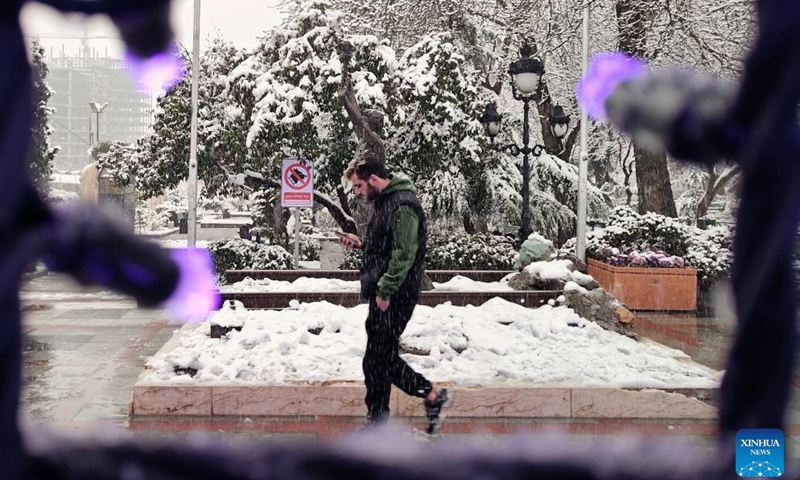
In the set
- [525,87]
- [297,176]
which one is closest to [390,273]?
[525,87]

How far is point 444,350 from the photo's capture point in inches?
217

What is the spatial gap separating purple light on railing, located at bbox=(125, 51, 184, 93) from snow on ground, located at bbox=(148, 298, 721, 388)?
409cm

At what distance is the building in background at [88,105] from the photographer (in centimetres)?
31

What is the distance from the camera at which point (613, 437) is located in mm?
284

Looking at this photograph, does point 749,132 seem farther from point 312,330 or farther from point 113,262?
point 312,330

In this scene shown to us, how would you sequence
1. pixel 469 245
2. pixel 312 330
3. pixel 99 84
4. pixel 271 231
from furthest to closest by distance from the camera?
pixel 271 231
pixel 469 245
pixel 312 330
pixel 99 84

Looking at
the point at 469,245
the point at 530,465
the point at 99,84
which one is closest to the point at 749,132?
the point at 530,465

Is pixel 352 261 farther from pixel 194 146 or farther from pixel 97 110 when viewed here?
pixel 97 110

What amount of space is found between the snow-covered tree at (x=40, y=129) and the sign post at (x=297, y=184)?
1070 centimetres

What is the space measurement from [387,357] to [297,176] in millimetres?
7722

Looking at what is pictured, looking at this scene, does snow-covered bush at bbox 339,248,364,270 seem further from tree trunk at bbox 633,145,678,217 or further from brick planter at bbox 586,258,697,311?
tree trunk at bbox 633,145,678,217

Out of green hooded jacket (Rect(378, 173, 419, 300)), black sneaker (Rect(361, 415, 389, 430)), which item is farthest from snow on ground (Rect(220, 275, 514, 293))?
black sneaker (Rect(361, 415, 389, 430))

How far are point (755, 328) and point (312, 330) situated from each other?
20.0ft

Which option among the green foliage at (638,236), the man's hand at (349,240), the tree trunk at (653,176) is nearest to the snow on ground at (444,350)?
the man's hand at (349,240)
